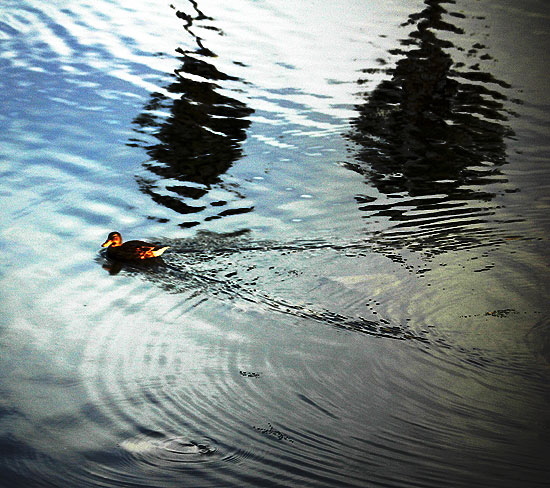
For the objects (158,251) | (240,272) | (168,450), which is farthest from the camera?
(158,251)

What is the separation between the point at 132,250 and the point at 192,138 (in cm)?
326

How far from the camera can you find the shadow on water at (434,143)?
729 centimetres

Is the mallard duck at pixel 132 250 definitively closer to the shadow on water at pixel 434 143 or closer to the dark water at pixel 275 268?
the dark water at pixel 275 268

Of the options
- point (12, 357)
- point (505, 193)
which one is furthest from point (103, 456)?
point (505, 193)

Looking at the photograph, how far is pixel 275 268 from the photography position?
6.38 m

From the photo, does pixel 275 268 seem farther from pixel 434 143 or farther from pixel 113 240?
pixel 434 143

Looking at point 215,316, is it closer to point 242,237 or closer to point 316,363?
point 316,363

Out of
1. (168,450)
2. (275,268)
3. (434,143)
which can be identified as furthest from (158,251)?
(434,143)

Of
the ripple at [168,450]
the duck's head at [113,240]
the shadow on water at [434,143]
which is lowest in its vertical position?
the duck's head at [113,240]

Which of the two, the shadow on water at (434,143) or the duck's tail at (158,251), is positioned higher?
the shadow on water at (434,143)

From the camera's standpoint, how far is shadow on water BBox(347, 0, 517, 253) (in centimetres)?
729

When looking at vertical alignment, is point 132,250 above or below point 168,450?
below

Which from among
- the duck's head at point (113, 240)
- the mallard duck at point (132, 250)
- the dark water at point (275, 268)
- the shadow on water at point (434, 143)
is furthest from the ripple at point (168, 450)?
the shadow on water at point (434, 143)

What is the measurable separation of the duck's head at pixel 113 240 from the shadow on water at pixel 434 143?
2326mm
